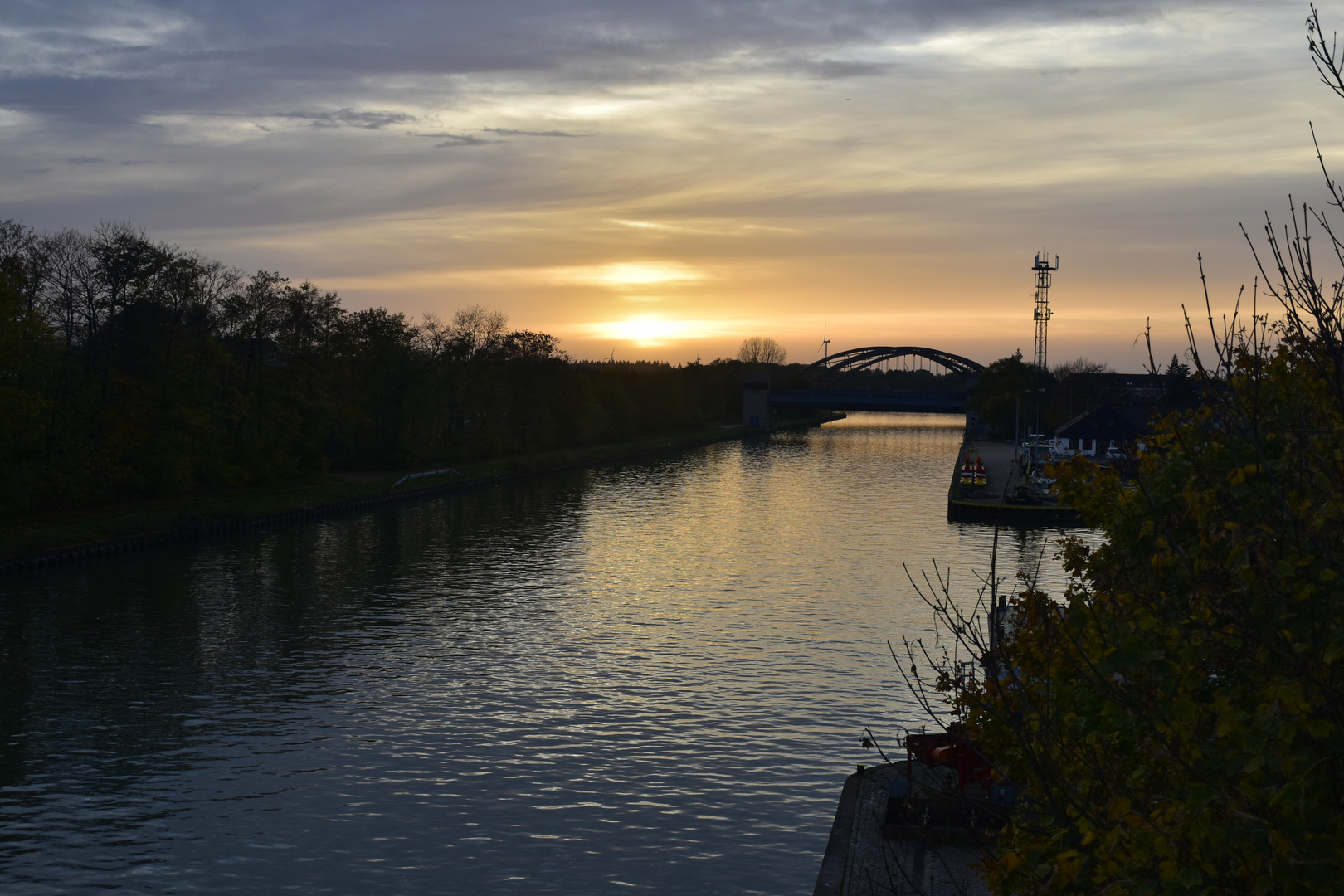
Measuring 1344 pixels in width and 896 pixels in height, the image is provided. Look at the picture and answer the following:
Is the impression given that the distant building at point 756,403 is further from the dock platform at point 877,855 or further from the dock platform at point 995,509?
the dock platform at point 877,855

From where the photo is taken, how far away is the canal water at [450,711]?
22.2 meters

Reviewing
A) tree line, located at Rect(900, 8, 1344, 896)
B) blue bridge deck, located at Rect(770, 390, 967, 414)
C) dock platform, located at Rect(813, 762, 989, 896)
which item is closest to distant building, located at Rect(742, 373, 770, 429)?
blue bridge deck, located at Rect(770, 390, 967, 414)

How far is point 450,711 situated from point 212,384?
47670mm

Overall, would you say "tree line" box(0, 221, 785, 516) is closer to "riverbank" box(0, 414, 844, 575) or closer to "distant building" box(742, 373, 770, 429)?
"riverbank" box(0, 414, 844, 575)

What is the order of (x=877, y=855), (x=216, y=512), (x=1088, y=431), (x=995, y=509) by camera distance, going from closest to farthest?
A: (x=877, y=855), (x=216, y=512), (x=995, y=509), (x=1088, y=431)

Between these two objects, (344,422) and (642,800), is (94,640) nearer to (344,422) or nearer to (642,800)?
(642,800)

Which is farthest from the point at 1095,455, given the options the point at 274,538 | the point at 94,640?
the point at 94,640

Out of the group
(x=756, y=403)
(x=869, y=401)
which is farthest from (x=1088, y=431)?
(x=756, y=403)

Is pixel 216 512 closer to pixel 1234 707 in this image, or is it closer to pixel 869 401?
pixel 1234 707

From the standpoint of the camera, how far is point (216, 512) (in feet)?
215

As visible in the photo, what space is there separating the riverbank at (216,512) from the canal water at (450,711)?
71.1 inches

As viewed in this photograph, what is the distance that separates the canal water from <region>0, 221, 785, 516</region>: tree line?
27.8 feet

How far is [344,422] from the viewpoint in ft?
293

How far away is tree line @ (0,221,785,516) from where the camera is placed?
58.7 meters
